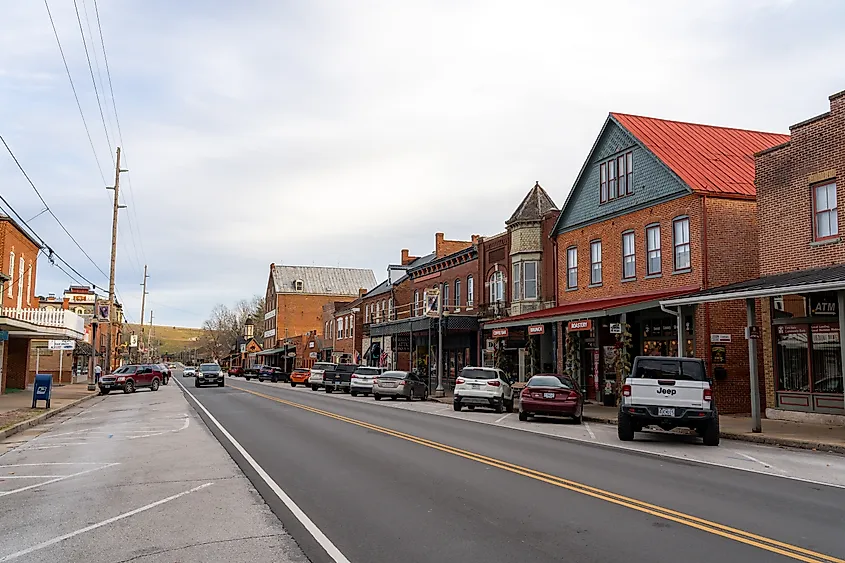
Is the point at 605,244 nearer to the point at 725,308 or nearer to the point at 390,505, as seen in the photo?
the point at 725,308

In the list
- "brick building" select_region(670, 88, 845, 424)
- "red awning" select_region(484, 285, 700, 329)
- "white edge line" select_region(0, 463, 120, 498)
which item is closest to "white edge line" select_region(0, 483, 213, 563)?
"white edge line" select_region(0, 463, 120, 498)

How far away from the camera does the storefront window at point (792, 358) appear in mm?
20562

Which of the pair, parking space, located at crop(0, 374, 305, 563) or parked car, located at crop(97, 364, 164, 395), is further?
parked car, located at crop(97, 364, 164, 395)

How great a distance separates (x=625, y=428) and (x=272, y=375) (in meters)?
59.3

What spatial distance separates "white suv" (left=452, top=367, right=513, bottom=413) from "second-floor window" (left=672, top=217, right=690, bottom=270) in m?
7.35

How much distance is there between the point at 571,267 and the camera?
32.7 m

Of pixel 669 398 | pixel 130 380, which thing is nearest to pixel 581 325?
pixel 669 398

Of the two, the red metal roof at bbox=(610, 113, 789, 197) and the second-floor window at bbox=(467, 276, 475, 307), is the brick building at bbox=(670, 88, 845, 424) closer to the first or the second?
the red metal roof at bbox=(610, 113, 789, 197)

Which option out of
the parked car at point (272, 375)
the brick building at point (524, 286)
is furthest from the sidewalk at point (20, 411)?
the parked car at point (272, 375)

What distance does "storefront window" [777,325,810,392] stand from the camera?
20.6 metres

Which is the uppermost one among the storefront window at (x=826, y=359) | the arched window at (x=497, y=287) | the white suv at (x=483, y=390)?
the arched window at (x=497, y=287)

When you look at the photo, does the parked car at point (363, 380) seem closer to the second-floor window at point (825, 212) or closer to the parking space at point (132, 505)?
the parking space at point (132, 505)

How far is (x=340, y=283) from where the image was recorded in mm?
109062

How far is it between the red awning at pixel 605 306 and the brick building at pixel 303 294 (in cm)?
7520
